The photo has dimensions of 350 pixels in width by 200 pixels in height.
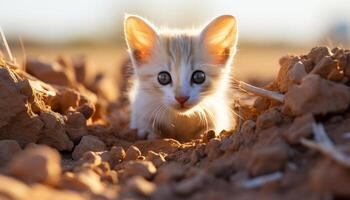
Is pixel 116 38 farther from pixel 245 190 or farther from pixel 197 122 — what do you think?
pixel 245 190

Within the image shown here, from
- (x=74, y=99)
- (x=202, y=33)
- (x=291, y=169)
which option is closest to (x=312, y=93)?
(x=291, y=169)

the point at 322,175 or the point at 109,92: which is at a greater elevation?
the point at 322,175

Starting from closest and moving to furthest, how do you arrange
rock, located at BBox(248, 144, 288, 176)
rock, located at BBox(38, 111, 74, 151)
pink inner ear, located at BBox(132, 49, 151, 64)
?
1. rock, located at BBox(248, 144, 288, 176)
2. rock, located at BBox(38, 111, 74, 151)
3. pink inner ear, located at BBox(132, 49, 151, 64)

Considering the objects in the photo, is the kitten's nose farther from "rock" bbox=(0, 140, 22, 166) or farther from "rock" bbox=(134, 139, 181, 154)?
"rock" bbox=(0, 140, 22, 166)

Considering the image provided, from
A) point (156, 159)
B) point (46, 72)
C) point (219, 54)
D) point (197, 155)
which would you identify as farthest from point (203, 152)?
point (46, 72)

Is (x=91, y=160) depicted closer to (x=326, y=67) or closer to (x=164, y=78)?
(x=326, y=67)

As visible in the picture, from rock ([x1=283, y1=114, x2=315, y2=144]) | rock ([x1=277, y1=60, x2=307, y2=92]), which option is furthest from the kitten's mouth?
rock ([x1=283, y1=114, x2=315, y2=144])
